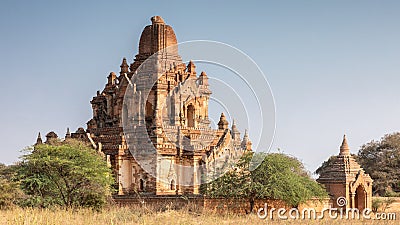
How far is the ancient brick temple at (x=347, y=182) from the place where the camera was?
27.6 meters

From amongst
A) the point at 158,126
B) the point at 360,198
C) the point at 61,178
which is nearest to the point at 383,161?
the point at 360,198

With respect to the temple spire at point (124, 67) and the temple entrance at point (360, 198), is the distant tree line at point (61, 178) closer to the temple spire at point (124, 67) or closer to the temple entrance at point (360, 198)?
the temple spire at point (124, 67)

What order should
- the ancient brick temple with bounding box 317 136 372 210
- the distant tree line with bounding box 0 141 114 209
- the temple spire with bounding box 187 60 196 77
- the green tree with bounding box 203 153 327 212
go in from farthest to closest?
the temple spire with bounding box 187 60 196 77 → the ancient brick temple with bounding box 317 136 372 210 → the green tree with bounding box 203 153 327 212 → the distant tree line with bounding box 0 141 114 209

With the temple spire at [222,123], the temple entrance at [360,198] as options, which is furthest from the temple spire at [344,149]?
the temple spire at [222,123]

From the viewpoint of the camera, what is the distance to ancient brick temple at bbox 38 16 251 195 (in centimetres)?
2795

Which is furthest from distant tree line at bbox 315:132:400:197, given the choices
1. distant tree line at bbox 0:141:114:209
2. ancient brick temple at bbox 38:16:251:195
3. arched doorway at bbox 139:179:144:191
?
distant tree line at bbox 0:141:114:209

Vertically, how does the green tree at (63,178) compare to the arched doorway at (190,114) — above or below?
below

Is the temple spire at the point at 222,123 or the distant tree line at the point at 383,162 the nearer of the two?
the temple spire at the point at 222,123

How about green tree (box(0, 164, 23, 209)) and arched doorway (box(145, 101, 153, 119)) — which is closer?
green tree (box(0, 164, 23, 209))

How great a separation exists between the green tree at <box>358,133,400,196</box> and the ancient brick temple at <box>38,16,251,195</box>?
15.2 meters

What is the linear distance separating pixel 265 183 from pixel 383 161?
2296 cm

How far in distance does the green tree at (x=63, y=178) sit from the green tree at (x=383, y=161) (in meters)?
23.5

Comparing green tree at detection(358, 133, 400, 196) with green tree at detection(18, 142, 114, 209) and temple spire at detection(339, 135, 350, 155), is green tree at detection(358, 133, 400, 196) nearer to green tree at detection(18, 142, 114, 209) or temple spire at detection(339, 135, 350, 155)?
temple spire at detection(339, 135, 350, 155)

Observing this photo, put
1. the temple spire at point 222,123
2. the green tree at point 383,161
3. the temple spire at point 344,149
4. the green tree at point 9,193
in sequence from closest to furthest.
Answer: the green tree at point 9,193 < the temple spire at point 344,149 < the temple spire at point 222,123 < the green tree at point 383,161
